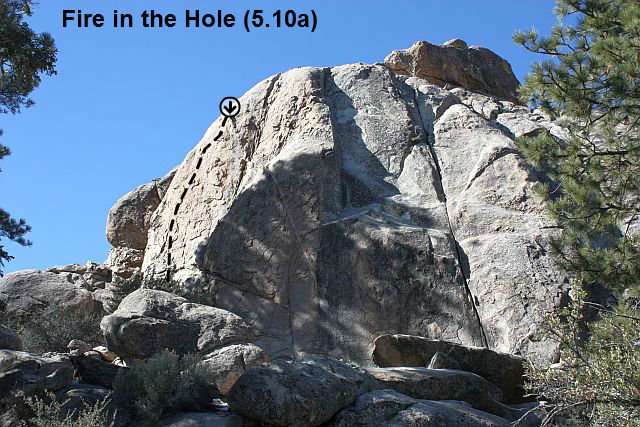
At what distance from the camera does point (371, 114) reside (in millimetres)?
14953

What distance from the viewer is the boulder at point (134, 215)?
17953mm

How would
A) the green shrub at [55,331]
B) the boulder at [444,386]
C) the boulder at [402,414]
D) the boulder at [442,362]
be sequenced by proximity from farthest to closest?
the green shrub at [55,331]
the boulder at [442,362]
the boulder at [444,386]
the boulder at [402,414]

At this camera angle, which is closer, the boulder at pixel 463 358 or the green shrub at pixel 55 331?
the boulder at pixel 463 358

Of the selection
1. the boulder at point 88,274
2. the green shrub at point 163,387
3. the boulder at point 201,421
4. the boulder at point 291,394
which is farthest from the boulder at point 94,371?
the boulder at point 88,274

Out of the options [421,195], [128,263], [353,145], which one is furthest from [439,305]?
[128,263]

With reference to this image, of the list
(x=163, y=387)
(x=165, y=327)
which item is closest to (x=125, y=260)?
(x=165, y=327)

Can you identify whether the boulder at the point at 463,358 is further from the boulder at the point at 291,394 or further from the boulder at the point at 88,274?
the boulder at the point at 88,274

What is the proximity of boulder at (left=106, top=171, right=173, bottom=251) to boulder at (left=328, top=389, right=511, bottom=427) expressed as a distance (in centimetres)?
1121

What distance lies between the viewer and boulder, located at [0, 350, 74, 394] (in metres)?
7.82

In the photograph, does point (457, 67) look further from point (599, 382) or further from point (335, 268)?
point (599, 382)

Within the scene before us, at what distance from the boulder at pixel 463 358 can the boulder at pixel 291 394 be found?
8.09 ft

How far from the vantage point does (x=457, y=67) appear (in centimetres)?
1836

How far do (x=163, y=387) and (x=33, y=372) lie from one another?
1.48 metres

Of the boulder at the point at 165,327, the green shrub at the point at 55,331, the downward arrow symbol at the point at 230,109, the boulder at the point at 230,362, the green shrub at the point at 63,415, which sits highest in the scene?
the downward arrow symbol at the point at 230,109
